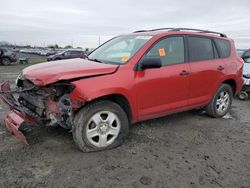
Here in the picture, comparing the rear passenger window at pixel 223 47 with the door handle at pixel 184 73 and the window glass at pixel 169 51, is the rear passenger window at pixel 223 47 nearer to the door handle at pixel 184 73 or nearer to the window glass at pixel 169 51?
the window glass at pixel 169 51

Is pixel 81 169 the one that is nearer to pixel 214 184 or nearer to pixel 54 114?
pixel 54 114

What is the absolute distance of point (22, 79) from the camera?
459cm

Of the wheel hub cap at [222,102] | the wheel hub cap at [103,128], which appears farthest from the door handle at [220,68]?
the wheel hub cap at [103,128]

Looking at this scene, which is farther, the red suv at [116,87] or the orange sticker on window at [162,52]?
the orange sticker on window at [162,52]

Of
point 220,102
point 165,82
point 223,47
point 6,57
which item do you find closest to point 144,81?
point 165,82

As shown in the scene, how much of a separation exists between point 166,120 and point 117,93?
209cm

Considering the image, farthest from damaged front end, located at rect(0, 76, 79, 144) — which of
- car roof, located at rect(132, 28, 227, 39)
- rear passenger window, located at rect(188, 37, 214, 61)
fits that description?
rear passenger window, located at rect(188, 37, 214, 61)

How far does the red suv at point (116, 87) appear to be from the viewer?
405cm

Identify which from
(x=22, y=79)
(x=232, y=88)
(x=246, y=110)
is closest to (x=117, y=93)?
(x=22, y=79)

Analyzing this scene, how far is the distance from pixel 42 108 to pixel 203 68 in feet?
10.2

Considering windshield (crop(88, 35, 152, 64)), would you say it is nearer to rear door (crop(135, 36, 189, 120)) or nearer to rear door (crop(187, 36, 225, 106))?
rear door (crop(135, 36, 189, 120))

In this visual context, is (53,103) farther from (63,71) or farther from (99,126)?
(99,126)

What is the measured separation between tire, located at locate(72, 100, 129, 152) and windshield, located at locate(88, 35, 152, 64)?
0.84m

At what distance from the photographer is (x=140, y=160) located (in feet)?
13.2
